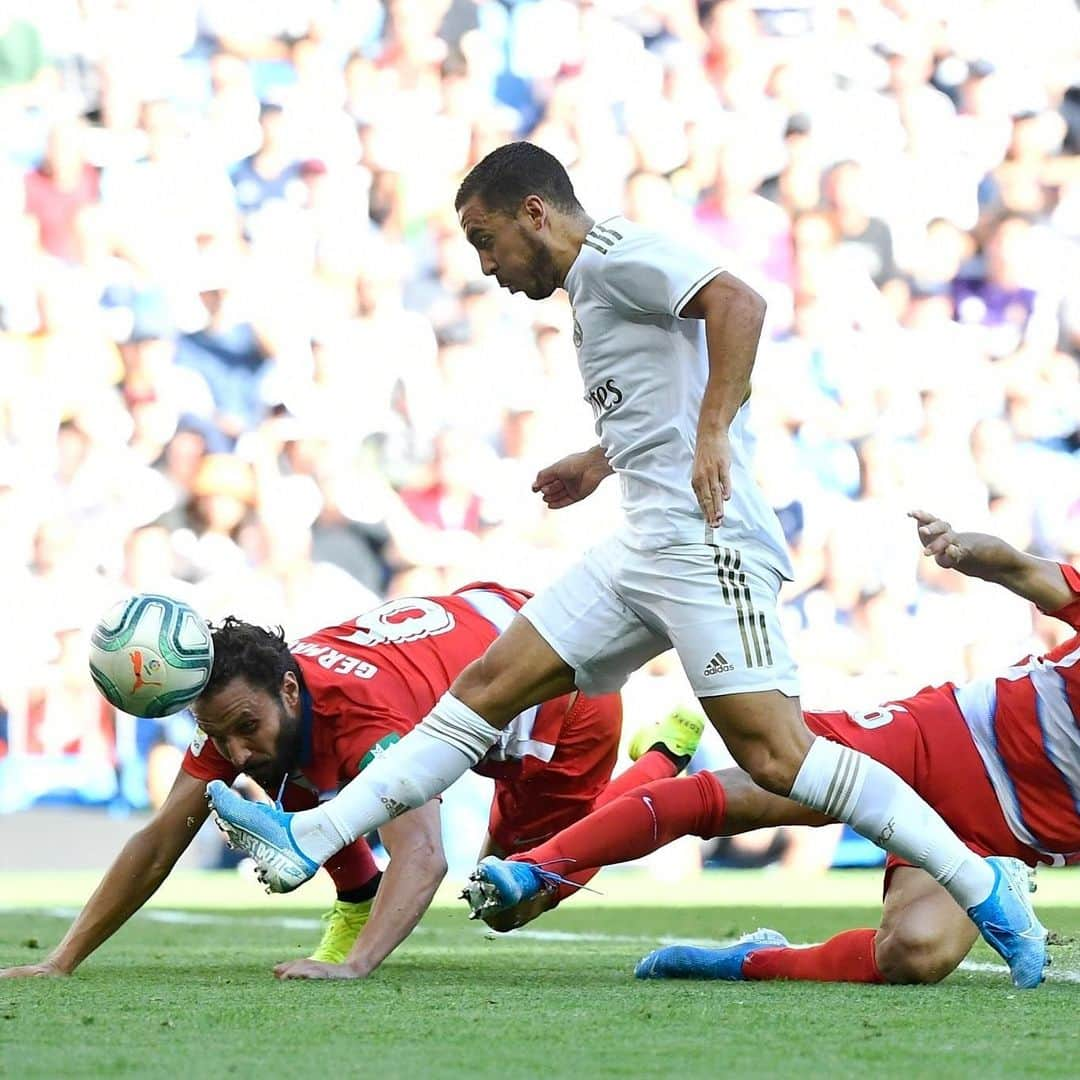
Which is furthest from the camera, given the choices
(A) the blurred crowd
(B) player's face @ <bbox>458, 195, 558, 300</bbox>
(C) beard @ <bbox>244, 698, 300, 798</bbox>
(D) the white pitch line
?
(A) the blurred crowd

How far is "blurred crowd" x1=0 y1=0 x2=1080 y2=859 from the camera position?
9.96 m

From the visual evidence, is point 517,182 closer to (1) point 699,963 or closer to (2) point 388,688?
(2) point 388,688

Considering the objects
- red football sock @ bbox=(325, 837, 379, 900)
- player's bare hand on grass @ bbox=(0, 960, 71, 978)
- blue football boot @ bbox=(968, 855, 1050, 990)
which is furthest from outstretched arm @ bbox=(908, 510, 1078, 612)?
player's bare hand on grass @ bbox=(0, 960, 71, 978)

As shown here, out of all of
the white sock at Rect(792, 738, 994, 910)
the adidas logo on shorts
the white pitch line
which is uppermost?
the adidas logo on shorts

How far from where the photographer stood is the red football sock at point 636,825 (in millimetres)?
4402

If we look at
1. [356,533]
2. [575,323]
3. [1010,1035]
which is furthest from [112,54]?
[1010,1035]

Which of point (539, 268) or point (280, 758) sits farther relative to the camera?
point (280, 758)

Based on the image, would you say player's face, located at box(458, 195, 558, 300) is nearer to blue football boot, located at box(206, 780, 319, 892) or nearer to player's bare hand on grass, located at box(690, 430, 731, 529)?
player's bare hand on grass, located at box(690, 430, 731, 529)

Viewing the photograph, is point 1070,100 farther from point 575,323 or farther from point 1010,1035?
point 1010,1035

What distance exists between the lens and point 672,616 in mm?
4023

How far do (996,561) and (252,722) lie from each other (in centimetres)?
167

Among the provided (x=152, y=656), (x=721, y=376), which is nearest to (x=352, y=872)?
(x=152, y=656)

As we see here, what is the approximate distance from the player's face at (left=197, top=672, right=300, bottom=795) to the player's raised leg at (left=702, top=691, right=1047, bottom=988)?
40.2 inches

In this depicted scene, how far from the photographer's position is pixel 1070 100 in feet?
37.9
